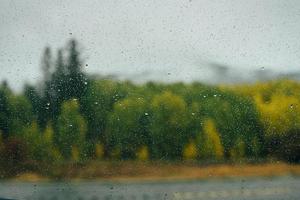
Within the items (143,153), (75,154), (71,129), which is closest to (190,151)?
(143,153)

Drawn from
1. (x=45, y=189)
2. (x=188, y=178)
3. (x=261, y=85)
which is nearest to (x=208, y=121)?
(x=261, y=85)

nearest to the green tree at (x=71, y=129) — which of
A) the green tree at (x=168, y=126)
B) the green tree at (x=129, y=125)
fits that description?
the green tree at (x=129, y=125)

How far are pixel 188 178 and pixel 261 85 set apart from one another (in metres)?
2.42

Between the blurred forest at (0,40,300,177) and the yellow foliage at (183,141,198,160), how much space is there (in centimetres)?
2

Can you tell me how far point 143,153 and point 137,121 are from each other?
2.28ft

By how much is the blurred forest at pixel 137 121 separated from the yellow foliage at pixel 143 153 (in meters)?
0.02

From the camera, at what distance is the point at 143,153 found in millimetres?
8102

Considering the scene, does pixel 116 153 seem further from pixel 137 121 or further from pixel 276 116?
pixel 276 116

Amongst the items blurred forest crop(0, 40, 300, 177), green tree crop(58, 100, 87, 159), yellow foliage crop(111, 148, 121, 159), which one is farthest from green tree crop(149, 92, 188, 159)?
green tree crop(58, 100, 87, 159)

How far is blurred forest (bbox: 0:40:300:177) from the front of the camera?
7184 millimetres

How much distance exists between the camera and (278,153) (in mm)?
7352

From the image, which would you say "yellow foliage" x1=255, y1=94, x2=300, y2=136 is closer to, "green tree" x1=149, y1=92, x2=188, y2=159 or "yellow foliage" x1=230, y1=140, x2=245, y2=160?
"yellow foliage" x1=230, y1=140, x2=245, y2=160

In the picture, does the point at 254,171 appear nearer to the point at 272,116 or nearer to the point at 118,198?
the point at 272,116

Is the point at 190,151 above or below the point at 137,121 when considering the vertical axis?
below
